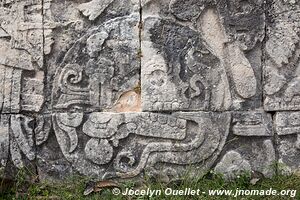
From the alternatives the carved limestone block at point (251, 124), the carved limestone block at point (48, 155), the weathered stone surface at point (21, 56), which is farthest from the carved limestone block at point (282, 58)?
the weathered stone surface at point (21, 56)

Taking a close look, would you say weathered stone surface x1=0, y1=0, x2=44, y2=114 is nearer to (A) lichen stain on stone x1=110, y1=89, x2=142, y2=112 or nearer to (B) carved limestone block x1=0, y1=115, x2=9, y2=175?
(B) carved limestone block x1=0, y1=115, x2=9, y2=175

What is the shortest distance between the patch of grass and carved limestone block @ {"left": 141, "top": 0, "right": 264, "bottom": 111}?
648 millimetres

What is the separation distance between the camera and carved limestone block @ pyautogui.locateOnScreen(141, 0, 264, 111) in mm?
4547

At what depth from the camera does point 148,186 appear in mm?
4504

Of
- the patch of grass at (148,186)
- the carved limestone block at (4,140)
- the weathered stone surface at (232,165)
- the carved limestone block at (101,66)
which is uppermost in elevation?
the carved limestone block at (101,66)

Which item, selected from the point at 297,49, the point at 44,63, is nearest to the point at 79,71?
the point at 44,63

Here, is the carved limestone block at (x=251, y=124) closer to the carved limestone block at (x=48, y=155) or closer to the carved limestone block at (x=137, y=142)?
the carved limestone block at (x=137, y=142)

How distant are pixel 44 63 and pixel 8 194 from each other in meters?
1.19

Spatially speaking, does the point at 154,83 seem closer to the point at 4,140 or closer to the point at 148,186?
the point at 148,186

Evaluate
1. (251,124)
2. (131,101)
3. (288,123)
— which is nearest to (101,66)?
(131,101)

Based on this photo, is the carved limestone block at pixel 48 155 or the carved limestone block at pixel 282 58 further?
the carved limestone block at pixel 48 155

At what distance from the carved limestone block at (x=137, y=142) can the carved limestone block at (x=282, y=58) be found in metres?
0.46

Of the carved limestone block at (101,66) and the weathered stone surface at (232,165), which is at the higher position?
the carved limestone block at (101,66)

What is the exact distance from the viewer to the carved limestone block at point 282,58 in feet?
14.9
